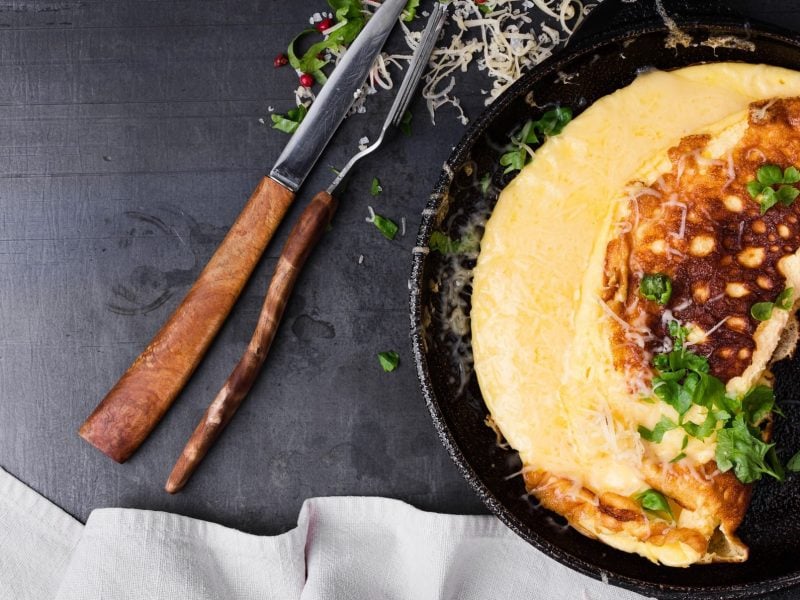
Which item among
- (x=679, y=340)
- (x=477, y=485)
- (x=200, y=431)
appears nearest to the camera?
(x=679, y=340)

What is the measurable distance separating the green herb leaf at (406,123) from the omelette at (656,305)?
2.22 feet

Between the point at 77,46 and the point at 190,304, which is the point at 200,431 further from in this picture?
the point at 77,46

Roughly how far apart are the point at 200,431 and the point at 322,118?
4.75ft

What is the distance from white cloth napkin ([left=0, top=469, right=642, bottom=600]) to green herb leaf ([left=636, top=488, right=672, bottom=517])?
73 centimetres

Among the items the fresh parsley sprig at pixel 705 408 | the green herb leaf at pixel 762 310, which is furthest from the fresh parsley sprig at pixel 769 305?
the fresh parsley sprig at pixel 705 408

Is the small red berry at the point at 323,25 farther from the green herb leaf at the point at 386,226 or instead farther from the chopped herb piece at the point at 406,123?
the green herb leaf at the point at 386,226

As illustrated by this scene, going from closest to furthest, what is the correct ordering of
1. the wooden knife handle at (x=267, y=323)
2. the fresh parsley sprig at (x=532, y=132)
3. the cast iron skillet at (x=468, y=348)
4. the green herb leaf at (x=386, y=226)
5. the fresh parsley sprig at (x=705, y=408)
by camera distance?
the fresh parsley sprig at (x=705, y=408)
the cast iron skillet at (x=468, y=348)
the fresh parsley sprig at (x=532, y=132)
the wooden knife handle at (x=267, y=323)
the green herb leaf at (x=386, y=226)

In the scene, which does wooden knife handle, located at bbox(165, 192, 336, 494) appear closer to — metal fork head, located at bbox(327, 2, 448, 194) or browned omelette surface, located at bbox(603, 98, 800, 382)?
metal fork head, located at bbox(327, 2, 448, 194)

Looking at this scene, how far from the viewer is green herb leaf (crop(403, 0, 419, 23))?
10.8ft

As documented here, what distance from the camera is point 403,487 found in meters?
3.34

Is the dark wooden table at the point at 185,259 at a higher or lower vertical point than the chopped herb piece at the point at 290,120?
lower

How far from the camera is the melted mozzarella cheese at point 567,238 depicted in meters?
2.85

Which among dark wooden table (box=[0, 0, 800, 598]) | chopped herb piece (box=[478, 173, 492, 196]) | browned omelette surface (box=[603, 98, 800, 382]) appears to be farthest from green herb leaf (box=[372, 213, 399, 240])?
browned omelette surface (box=[603, 98, 800, 382])

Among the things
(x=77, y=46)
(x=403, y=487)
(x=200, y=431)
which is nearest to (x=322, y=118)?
(x=77, y=46)
